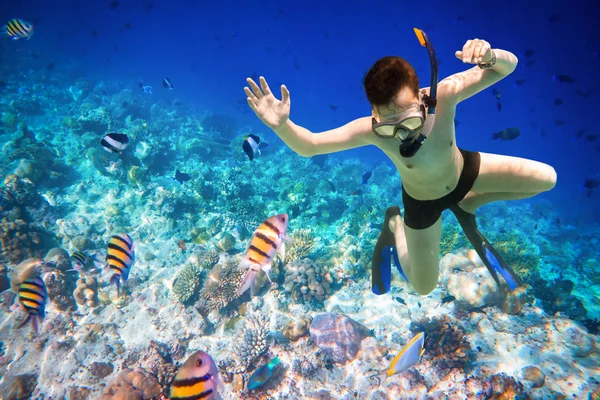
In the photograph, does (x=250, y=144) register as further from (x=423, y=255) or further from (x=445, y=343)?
(x=445, y=343)

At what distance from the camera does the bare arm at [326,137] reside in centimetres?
282

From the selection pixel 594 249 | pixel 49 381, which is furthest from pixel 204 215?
pixel 594 249

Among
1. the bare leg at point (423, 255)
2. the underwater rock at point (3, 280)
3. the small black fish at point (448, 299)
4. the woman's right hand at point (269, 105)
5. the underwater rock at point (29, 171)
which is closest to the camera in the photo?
the woman's right hand at point (269, 105)

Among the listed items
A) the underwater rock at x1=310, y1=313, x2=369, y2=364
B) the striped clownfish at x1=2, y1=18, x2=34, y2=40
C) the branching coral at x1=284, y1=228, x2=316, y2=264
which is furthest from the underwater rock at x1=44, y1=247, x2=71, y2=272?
the underwater rock at x1=310, y1=313, x2=369, y2=364

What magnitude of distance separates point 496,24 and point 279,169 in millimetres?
38382

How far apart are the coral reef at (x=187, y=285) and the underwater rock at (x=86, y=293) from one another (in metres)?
2.17

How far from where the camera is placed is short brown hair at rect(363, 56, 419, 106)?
177 cm

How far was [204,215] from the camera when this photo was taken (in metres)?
9.75

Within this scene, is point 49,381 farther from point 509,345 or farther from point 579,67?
point 579,67

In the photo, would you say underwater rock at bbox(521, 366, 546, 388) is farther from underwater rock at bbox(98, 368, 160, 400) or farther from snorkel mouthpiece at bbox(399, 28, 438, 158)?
underwater rock at bbox(98, 368, 160, 400)

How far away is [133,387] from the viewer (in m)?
3.99

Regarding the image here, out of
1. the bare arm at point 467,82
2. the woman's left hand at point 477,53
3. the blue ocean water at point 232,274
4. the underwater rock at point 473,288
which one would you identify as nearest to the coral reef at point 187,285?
the blue ocean water at point 232,274

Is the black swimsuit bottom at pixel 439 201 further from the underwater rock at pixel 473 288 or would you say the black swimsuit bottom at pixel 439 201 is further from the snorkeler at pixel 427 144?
the underwater rock at pixel 473 288

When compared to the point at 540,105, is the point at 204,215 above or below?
below
